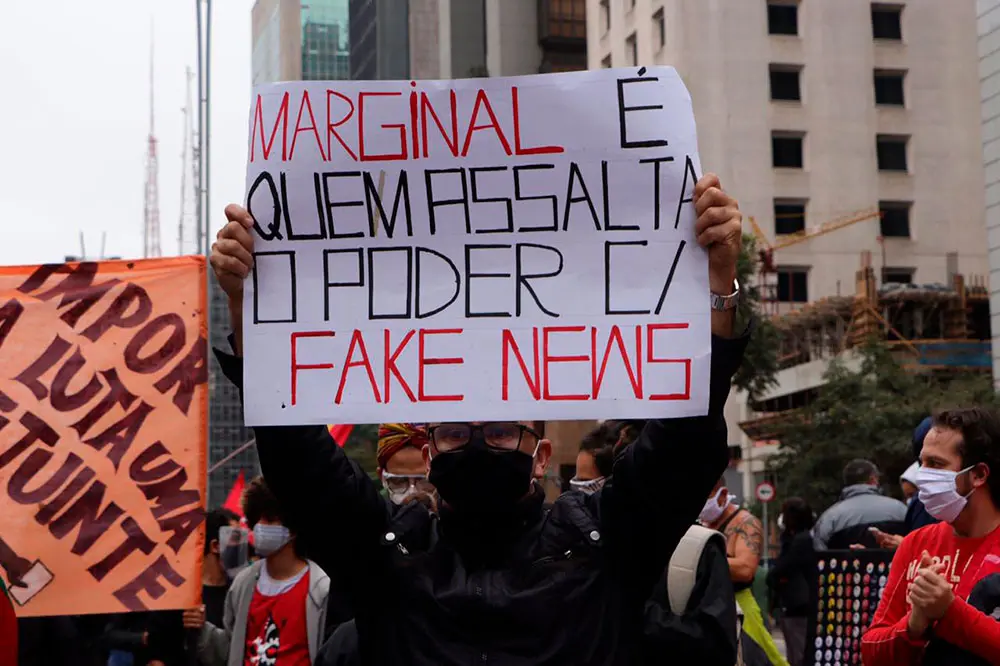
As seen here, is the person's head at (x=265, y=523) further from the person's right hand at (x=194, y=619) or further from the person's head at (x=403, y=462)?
the person's right hand at (x=194, y=619)

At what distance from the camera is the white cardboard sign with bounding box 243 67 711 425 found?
143 inches

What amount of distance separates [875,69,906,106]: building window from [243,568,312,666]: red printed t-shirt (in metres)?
51.9

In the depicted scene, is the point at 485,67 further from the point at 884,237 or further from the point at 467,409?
the point at 467,409

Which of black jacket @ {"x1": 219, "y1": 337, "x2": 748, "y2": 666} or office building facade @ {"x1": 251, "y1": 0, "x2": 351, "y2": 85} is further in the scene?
office building facade @ {"x1": 251, "y1": 0, "x2": 351, "y2": 85}

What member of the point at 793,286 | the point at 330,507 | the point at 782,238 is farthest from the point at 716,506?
the point at 793,286

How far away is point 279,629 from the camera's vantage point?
6355 millimetres

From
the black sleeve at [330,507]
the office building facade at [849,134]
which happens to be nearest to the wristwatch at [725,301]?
the black sleeve at [330,507]

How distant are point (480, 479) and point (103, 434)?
3.21m

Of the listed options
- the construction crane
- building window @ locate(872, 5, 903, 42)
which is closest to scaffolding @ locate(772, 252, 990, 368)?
the construction crane

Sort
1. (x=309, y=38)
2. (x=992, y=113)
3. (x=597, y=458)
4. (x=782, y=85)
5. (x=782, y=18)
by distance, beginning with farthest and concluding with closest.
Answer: (x=782, y=18)
(x=782, y=85)
(x=309, y=38)
(x=992, y=113)
(x=597, y=458)

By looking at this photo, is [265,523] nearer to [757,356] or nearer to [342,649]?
[342,649]

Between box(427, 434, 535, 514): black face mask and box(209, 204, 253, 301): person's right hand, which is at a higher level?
box(209, 204, 253, 301): person's right hand

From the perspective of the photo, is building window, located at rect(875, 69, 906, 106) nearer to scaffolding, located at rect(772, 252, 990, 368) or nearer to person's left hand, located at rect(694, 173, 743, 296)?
scaffolding, located at rect(772, 252, 990, 368)

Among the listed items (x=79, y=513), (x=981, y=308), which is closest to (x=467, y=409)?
(x=79, y=513)
